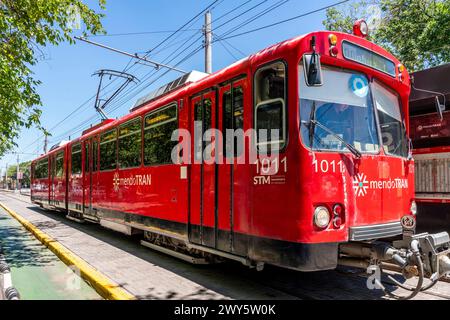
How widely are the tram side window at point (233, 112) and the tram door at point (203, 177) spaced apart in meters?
0.27

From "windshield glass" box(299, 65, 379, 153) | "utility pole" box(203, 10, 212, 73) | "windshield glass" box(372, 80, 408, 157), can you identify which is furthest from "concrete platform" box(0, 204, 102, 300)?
"utility pole" box(203, 10, 212, 73)

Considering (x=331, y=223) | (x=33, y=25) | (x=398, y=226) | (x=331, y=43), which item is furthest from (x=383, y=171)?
(x=33, y=25)

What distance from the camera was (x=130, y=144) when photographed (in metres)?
8.75

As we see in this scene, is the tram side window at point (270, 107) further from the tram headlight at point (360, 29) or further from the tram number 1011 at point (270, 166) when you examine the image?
the tram headlight at point (360, 29)

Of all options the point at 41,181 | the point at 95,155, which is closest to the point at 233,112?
the point at 95,155

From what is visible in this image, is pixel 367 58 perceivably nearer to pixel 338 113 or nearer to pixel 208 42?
pixel 338 113

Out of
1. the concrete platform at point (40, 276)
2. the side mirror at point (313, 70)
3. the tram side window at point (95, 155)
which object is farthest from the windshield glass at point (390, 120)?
the tram side window at point (95, 155)

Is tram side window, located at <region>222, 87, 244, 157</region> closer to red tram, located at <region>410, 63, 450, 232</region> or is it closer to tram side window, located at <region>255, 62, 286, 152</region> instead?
tram side window, located at <region>255, 62, 286, 152</region>

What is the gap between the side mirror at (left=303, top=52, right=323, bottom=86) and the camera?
4.21m

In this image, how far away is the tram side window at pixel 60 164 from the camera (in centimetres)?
1572

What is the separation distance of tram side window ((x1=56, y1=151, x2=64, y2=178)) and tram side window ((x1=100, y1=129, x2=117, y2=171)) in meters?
5.78

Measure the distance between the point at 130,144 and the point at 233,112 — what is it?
403 cm
